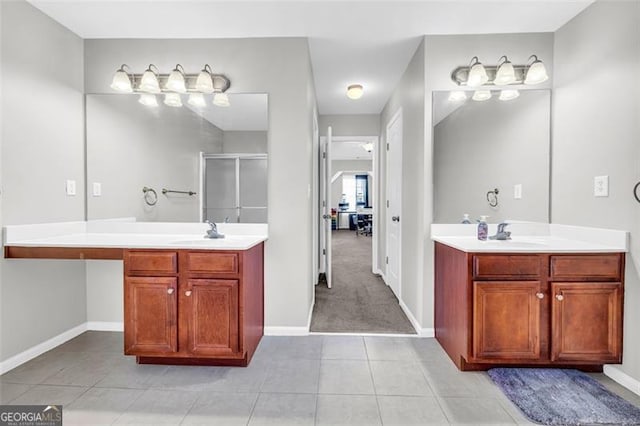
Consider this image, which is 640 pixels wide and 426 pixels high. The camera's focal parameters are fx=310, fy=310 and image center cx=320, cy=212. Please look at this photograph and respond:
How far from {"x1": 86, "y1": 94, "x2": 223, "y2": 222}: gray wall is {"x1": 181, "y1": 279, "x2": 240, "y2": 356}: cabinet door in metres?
0.81

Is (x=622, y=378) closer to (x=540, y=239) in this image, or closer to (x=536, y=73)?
(x=540, y=239)

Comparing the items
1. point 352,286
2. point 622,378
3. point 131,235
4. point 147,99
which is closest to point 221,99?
point 147,99

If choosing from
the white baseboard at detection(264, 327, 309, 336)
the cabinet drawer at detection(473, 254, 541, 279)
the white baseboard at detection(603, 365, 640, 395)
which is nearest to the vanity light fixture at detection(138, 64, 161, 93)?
the white baseboard at detection(264, 327, 309, 336)

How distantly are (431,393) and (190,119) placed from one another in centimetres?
262

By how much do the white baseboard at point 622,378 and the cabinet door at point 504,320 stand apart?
51cm

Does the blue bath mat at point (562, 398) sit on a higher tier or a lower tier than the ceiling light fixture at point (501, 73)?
lower

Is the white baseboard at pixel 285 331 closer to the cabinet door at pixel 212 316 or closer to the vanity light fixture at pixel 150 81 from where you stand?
the cabinet door at pixel 212 316

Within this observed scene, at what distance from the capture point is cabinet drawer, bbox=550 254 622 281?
1.87 meters

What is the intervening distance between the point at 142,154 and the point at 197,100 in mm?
654

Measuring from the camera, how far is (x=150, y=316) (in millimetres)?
1953

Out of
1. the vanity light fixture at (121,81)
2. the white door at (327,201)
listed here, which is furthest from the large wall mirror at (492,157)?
the vanity light fixture at (121,81)

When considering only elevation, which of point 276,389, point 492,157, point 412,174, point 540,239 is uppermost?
point 492,157

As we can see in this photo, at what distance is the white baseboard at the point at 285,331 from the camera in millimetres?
2533

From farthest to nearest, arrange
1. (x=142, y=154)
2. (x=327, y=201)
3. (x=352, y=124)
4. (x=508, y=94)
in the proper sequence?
1. (x=352, y=124)
2. (x=327, y=201)
3. (x=142, y=154)
4. (x=508, y=94)
